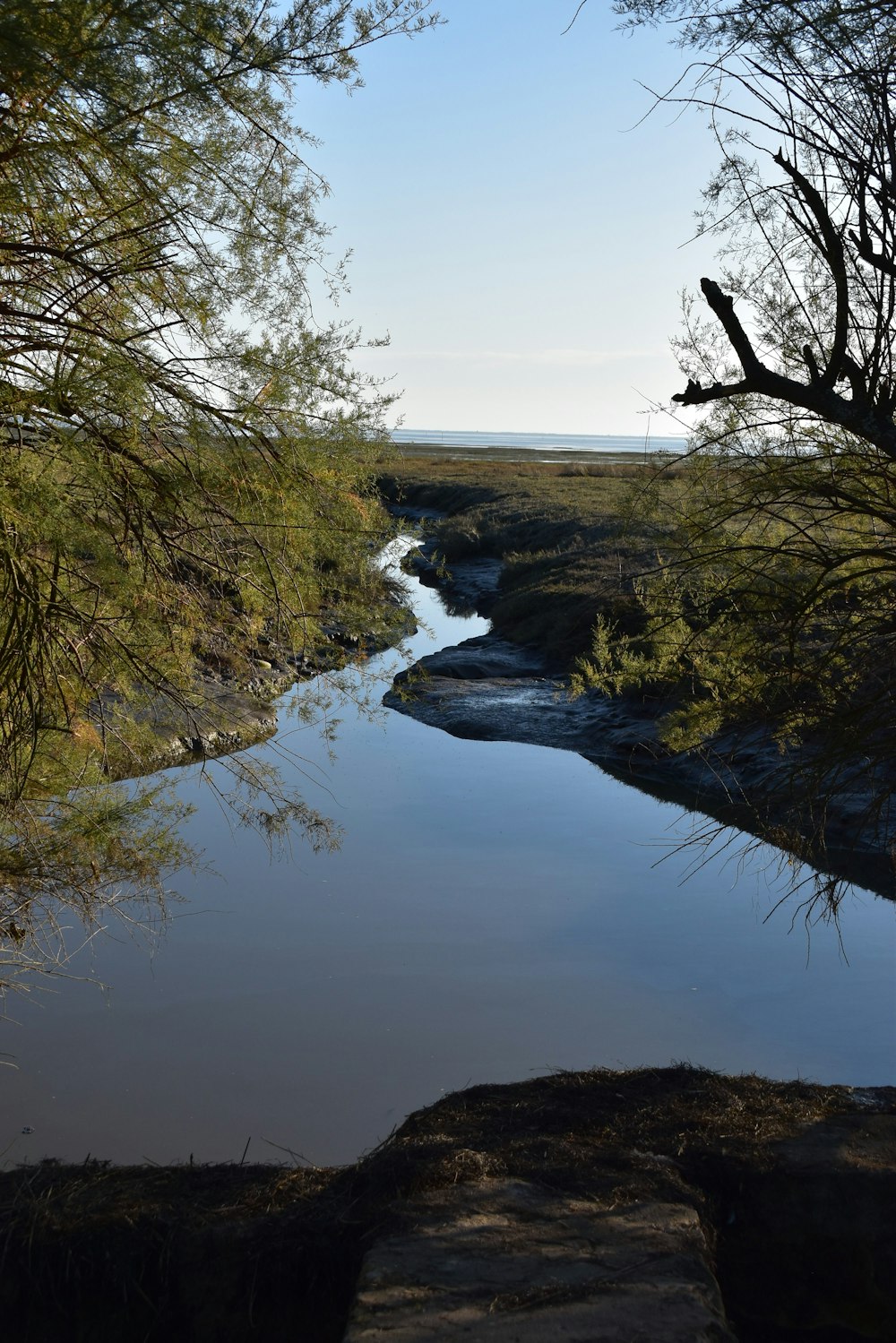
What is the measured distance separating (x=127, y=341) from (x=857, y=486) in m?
3.01

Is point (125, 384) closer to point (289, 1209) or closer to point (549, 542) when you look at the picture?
point (289, 1209)

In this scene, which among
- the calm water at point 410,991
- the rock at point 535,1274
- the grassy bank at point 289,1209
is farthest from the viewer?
the calm water at point 410,991

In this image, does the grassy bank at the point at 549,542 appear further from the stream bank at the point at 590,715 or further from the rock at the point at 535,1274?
the rock at the point at 535,1274

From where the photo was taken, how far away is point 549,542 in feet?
74.9

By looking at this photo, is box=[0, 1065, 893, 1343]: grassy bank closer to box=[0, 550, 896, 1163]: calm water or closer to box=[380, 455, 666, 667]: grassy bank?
box=[0, 550, 896, 1163]: calm water

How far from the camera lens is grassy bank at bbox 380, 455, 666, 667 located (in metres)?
14.2

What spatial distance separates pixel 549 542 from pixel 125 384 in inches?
756

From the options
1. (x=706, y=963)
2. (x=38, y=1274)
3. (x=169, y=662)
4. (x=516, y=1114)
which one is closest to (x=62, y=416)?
(x=169, y=662)

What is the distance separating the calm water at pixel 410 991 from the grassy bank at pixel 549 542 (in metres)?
2.08

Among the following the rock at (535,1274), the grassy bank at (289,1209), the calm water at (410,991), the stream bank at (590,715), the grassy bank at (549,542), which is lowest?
the calm water at (410,991)

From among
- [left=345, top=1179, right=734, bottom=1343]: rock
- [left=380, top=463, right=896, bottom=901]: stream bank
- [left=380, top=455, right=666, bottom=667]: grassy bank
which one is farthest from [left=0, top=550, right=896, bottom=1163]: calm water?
[left=380, top=455, right=666, bottom=667]: grassy bank

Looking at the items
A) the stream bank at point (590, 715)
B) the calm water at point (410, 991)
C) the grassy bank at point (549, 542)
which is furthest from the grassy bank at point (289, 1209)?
the grassy bank at point (549, 542)

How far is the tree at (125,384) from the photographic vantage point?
405 cm

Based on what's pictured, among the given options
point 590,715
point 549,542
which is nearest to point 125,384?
point 590,715
